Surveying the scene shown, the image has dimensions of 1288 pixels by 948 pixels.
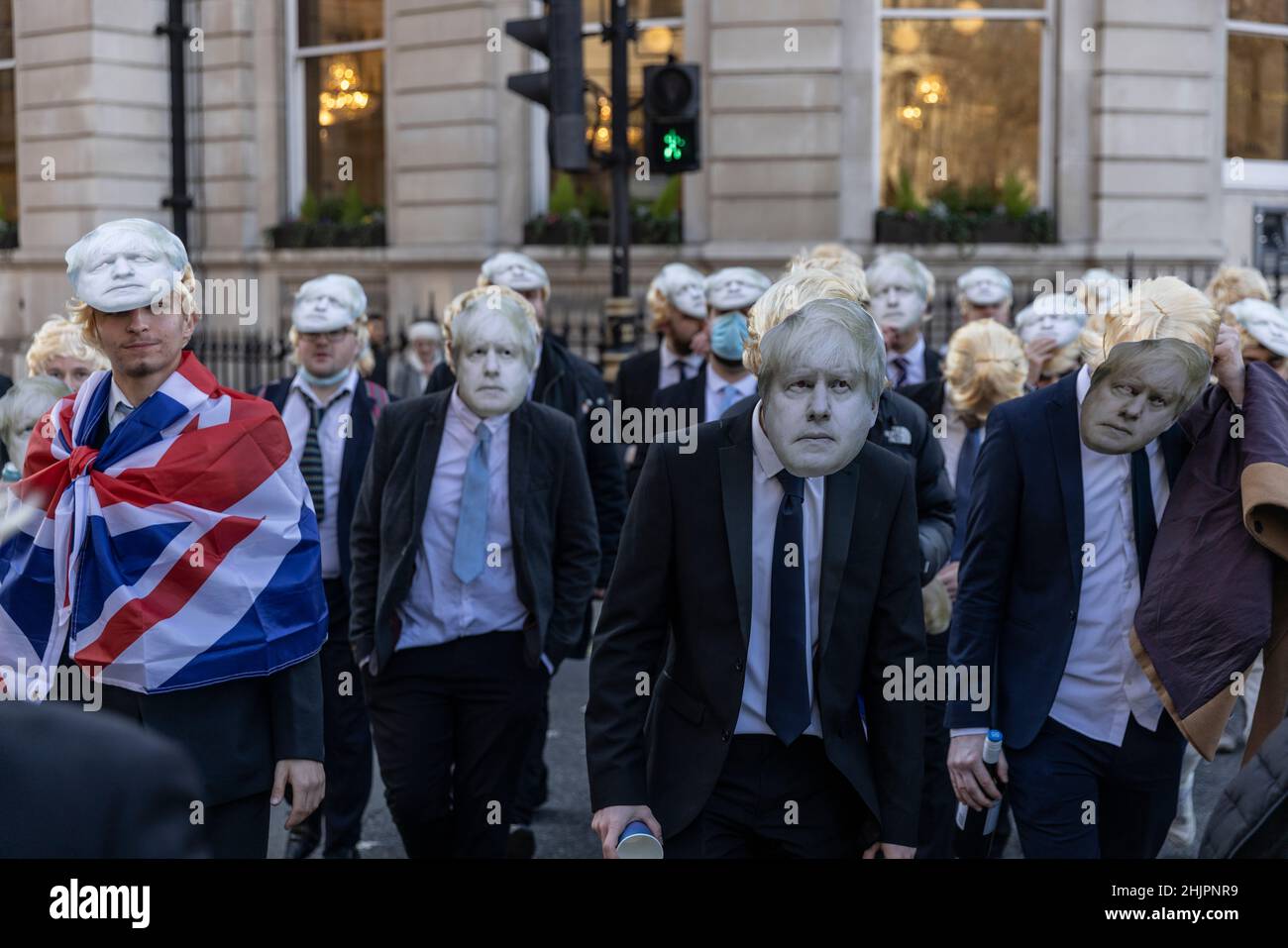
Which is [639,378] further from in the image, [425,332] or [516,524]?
[425,332]

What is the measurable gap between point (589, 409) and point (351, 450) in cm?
142

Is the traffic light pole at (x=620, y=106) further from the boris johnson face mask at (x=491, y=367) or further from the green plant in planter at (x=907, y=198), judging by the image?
the boris johnson face mask at (x=491, y=367)

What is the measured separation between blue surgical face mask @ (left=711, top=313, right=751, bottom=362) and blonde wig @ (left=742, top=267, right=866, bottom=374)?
2.85 meters

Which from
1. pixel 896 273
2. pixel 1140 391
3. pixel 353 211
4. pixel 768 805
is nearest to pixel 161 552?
pixel 768 805

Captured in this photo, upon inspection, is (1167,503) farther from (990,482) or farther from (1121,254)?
(1121,254)

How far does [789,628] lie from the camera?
372 centimetres

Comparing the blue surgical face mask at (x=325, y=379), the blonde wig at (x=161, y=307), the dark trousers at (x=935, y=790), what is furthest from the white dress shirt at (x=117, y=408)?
the dark trousers at (x=935, y=790)

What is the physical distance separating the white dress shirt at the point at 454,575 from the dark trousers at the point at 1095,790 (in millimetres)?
1810

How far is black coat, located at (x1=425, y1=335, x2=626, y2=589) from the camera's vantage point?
21.8 ft

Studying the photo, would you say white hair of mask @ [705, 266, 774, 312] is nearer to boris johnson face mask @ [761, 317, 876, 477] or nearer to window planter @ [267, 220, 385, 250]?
boris johnson face mask @ [761, 317, 876, 477]

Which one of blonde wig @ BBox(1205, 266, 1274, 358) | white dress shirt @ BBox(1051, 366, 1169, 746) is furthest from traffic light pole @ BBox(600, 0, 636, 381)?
white dress shirt @ BBox(1051, 366, 1169, 746)

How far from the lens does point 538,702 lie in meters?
5.59

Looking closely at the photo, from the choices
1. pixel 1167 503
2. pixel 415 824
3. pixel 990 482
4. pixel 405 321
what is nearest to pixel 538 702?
pixel 415 824
